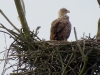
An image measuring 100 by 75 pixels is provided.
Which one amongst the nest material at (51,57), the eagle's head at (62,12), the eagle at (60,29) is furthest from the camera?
the eagle's head at (62,12)

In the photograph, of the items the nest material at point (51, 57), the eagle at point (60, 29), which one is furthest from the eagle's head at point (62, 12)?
the nest material at point (51, 57)

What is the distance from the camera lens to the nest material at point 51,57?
4.93 meters

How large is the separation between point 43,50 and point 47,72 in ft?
1.57

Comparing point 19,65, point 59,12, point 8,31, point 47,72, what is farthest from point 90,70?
point 59,12

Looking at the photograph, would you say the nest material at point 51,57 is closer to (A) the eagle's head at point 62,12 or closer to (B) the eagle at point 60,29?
(B) the eagle at point 60,29

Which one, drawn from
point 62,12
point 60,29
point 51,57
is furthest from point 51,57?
point 62,12

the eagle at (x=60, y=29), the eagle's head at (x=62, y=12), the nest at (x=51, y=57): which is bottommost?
the nest at (x=51, y=57)

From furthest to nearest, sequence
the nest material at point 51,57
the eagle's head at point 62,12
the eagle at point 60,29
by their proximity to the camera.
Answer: the eagle's head at point 62,12 → the eagle at point 60,29 → the nest material at point 51,57

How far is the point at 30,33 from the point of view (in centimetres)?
520

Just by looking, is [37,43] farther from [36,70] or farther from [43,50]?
[36,70]

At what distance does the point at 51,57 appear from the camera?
5.02 m

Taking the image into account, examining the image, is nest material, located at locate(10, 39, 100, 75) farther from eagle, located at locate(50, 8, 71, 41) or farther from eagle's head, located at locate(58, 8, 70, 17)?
eagle's head, located at locate(58, 8, 70, 17)

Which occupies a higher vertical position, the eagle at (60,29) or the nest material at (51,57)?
the eagle at (60,29)

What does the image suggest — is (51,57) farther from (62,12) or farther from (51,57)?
(62,12)
